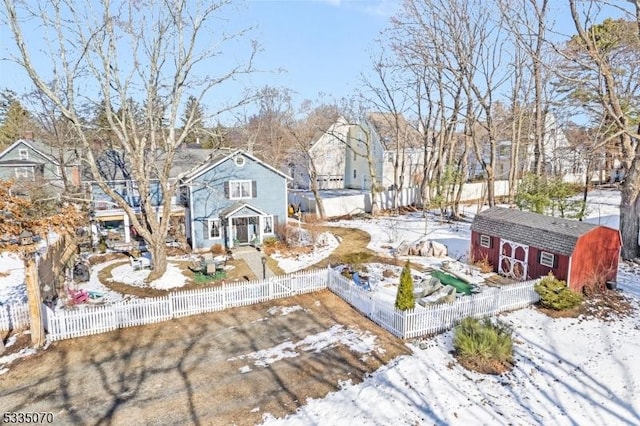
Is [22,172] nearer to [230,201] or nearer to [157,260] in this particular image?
[230,201]

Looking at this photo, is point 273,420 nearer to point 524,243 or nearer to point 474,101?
point 524,243

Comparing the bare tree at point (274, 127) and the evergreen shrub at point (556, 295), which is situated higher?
the bare tree at point (274, 127)

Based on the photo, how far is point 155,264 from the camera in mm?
17344

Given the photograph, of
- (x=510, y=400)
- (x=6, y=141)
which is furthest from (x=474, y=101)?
(x=6, y=141)

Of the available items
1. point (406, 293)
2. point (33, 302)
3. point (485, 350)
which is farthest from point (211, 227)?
point (485, 350)

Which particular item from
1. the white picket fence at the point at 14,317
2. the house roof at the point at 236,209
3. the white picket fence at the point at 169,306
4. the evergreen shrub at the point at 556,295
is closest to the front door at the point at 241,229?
the house roof at the point at 236,209

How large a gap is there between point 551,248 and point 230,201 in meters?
16.6

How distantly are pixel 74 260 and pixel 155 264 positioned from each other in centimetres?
480

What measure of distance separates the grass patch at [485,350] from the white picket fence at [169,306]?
6.45 meters

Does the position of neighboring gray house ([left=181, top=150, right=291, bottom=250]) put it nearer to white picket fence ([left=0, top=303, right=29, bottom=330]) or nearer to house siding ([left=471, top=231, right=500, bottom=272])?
white picket fence ([left=0, top=303, right=29, bottom=330])

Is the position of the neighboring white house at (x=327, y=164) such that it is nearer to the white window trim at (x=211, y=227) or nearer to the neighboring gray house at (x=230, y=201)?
the neighboring gray house at (x=230, y=201)

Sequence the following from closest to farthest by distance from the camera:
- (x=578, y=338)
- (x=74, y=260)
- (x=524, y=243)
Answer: (x=578, y=338), (x=524, y=243), (x=74, y=260)

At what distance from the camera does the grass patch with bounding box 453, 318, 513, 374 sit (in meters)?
10.5

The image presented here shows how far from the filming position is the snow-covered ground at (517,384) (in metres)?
8.48
